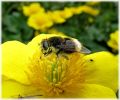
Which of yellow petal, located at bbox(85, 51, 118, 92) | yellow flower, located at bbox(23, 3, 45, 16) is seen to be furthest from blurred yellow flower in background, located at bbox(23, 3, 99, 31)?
yellow petal, located at bbox(85, 51, 118, 92)

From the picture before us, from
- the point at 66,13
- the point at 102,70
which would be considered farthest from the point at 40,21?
the point at 102,70

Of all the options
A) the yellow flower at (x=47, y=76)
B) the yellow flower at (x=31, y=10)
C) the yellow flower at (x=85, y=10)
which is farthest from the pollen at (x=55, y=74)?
the yellow flower at (x=85, y=10)

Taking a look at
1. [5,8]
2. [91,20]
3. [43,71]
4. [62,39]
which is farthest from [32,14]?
[43,71]

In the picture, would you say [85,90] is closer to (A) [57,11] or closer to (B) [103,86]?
(B) [103,86]

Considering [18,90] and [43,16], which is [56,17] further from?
[18,90]

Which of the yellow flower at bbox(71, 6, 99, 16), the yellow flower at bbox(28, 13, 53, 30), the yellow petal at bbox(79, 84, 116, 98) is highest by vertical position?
the yellow flower at bbox(71, 6, 99, 16)

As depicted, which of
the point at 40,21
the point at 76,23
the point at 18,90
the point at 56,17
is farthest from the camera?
the point at 76,23

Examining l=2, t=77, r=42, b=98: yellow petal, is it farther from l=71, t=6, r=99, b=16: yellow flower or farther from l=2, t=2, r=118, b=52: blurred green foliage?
l=71, t=6, r=99, b=16: yellow flower
